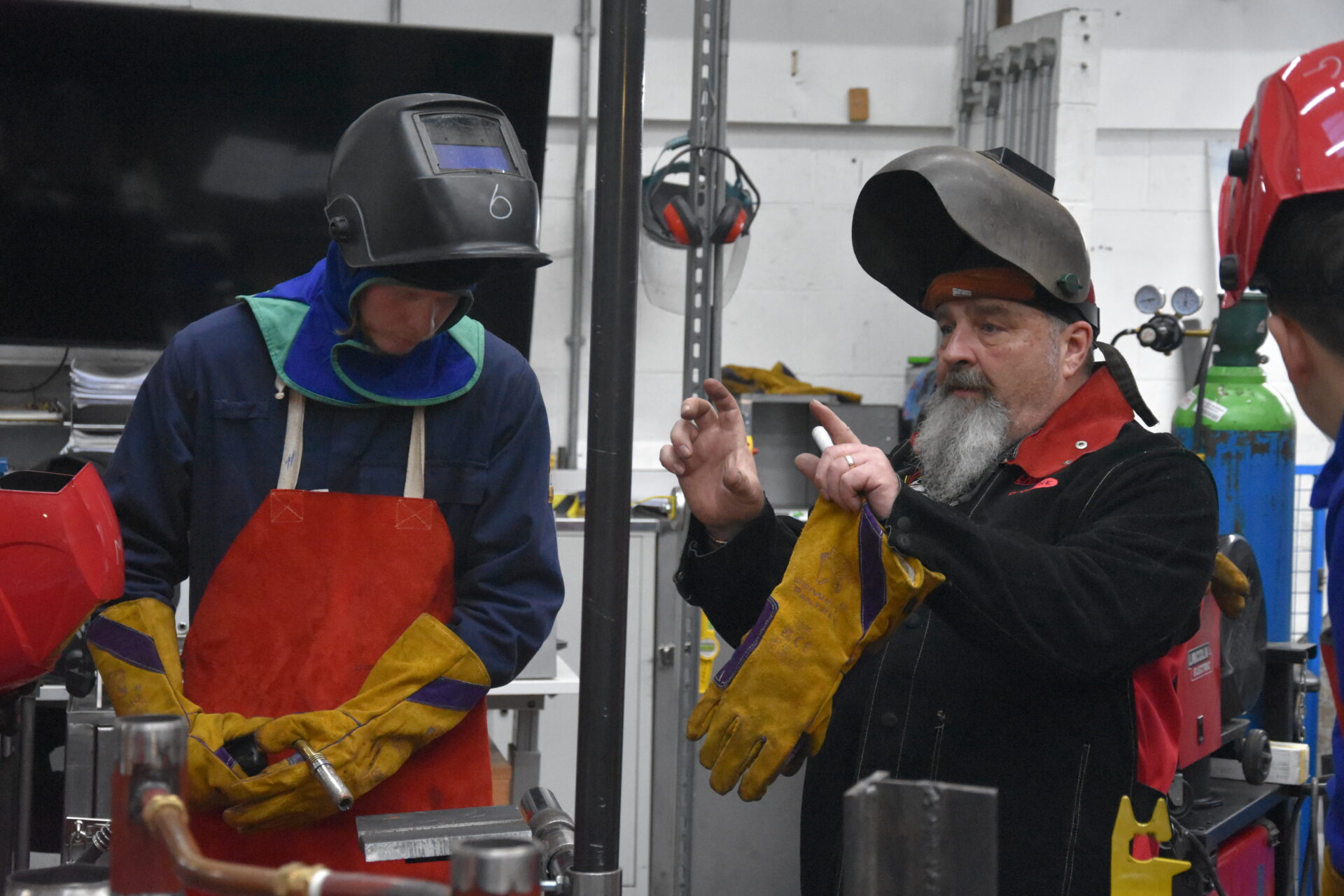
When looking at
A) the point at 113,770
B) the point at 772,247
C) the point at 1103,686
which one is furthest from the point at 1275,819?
the point at 772,247

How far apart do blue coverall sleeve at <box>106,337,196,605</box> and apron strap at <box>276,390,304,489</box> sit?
0.10 m

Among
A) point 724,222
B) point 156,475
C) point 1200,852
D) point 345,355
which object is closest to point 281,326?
point 345,355

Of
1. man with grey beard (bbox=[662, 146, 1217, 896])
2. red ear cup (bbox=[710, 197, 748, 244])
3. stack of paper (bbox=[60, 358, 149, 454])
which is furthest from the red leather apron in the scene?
stack of paper (bbox=[60, 358, 149, 454])

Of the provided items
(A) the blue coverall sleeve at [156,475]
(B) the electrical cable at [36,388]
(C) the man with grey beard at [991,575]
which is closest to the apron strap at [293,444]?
(A) the blue coverall sleeve at [156,475]

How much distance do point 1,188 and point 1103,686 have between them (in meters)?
3.26

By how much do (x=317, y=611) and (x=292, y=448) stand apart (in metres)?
0.18

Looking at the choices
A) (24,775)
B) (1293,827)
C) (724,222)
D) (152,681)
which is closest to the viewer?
(24,775)

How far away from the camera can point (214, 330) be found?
1.41 metres

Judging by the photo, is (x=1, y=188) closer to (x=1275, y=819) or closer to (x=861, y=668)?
(x=861, y=668)

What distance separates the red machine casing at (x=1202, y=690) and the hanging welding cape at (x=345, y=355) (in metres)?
1.03

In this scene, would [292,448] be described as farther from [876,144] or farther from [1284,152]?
[876,144]

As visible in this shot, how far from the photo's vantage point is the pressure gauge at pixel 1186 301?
3.92 metres

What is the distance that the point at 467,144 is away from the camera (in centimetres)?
133

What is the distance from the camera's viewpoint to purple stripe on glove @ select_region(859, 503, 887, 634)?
128cm
